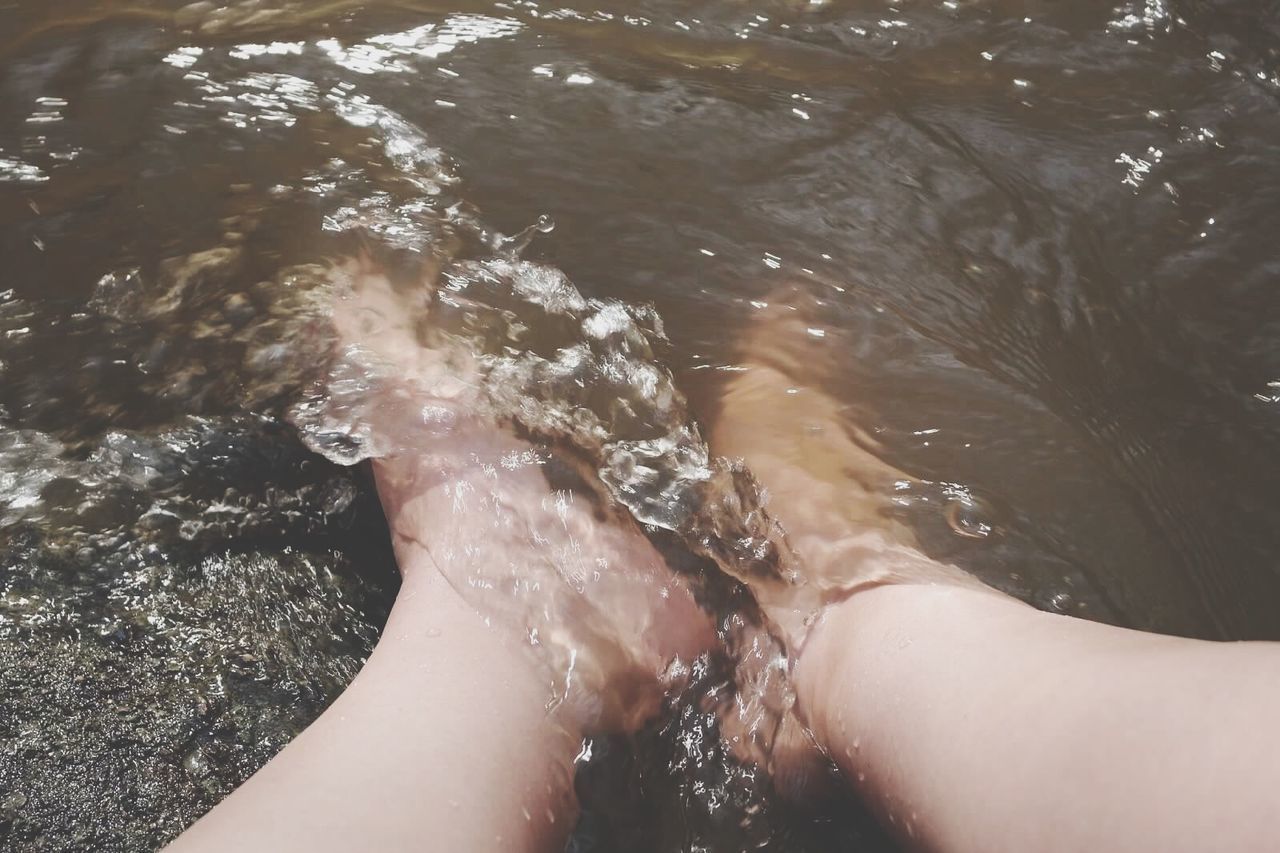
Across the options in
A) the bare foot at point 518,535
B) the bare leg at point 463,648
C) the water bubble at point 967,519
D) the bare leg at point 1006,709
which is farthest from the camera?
the water bubble at point 967,519

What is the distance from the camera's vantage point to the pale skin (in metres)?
0.60

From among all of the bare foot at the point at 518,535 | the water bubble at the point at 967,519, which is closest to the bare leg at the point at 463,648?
the bare foot at the point at 518,535

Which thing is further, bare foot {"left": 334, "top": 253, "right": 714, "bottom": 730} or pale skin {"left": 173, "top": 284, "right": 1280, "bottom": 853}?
bare foot {"left": 334, "top": 253, "right": 714, "bottom": 730}

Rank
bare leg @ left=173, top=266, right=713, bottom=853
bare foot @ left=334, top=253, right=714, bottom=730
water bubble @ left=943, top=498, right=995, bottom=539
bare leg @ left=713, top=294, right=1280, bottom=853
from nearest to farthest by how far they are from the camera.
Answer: bare leg @ left=713, top=294, right=1280, bottom=853 → bare leg @ left=173, top=266, right=713, bottom=853 → bare foot @ left=334, top=253, right=714, bottom=730 → water bubble @ left=943, top=498, right=995, bottom=539

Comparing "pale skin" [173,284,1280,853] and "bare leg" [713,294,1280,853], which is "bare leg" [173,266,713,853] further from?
"bare leg" [713,294,1280,853]

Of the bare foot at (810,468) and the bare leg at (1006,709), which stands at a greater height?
the bare leg at (1006,709)

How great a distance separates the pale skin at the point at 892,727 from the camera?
604 millimetres

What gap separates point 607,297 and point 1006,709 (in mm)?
Answer: 685

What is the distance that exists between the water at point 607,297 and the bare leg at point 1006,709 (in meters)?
0.09

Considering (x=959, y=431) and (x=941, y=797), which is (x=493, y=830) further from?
(x=959, y=431)

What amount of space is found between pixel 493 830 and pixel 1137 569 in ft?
2.38

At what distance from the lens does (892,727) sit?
83cm

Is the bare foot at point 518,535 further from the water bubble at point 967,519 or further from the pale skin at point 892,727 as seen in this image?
the water bubble at point 967,519

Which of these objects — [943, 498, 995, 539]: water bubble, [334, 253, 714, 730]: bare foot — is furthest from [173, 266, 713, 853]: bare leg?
[943, 498, 995, 539]: water bubble
